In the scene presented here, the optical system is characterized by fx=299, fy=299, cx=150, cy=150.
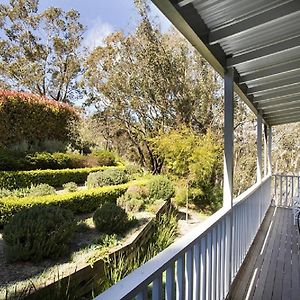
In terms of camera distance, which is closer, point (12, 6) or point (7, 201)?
point (7, 201)

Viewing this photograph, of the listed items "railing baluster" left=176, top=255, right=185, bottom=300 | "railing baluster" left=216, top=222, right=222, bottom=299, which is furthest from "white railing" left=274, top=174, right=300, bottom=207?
"railing baluster" left=176, top=255, right=185, bottom=300

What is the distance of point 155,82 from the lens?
12.5 metres

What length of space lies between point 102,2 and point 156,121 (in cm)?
729

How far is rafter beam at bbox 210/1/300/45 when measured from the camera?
81.8 inches

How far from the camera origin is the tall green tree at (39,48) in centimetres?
1513

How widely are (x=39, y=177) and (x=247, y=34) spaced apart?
6.30 metres

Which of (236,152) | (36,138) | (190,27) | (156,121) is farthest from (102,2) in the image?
(190,27)

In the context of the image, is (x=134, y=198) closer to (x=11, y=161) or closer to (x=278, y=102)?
(x=11, y=161)

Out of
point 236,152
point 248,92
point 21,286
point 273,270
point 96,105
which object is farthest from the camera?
point 96,105

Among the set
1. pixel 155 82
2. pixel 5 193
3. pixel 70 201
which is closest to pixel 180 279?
pixel 70 201

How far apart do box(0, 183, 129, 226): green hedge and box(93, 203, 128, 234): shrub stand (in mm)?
1012

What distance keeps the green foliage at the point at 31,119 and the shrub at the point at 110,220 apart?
5558 mm

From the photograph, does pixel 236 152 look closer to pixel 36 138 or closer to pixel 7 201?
pixel 36 138

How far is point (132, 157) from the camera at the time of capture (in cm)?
1408
